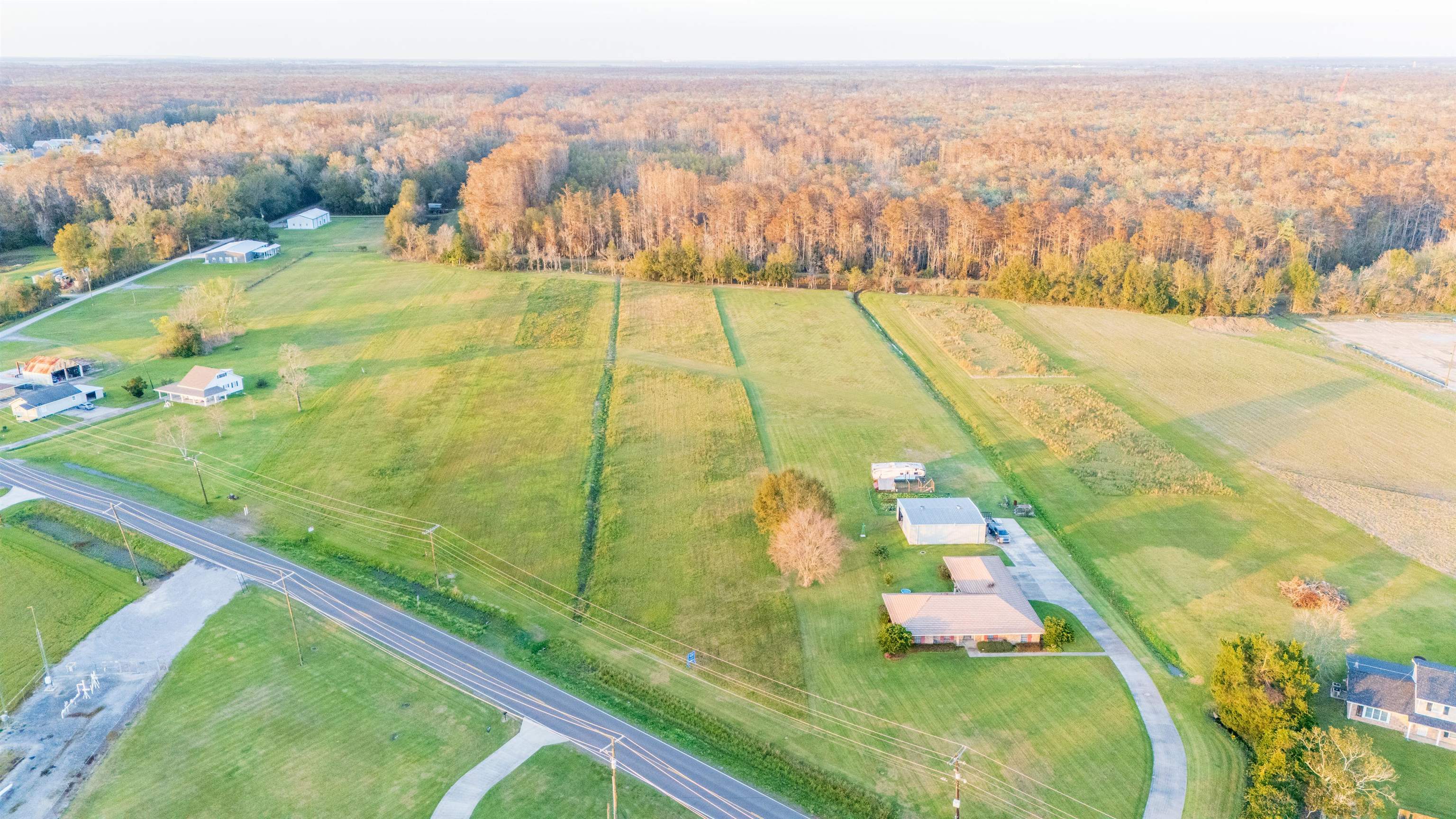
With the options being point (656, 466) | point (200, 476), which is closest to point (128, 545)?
point (200, 476)

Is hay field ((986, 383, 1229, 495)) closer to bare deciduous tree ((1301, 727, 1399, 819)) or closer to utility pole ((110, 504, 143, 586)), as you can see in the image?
bare deciduous tree ((1301, 727, 1399, 819))

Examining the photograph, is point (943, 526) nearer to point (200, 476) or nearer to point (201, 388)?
point (200, 476)

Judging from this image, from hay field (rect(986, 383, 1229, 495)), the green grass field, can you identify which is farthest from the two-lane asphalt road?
the green grass field

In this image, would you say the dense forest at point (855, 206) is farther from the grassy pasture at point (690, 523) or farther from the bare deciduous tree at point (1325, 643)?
the bare deciduous tree at point (1325, 643)

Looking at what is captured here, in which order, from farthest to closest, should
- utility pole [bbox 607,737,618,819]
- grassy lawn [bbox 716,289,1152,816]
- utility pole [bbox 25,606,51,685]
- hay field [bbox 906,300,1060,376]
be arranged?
hay field [bbox 906,300,1060,376]
utility pole [bbox 25,606,51,685]
grassy lawn [bbox 716,289,1152,816]
utility pole [bbox 607,737,618,819]

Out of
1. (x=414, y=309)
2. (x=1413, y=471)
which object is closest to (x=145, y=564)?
(x=414, y=309)

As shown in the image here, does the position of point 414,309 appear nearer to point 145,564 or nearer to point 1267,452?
point 145,564
